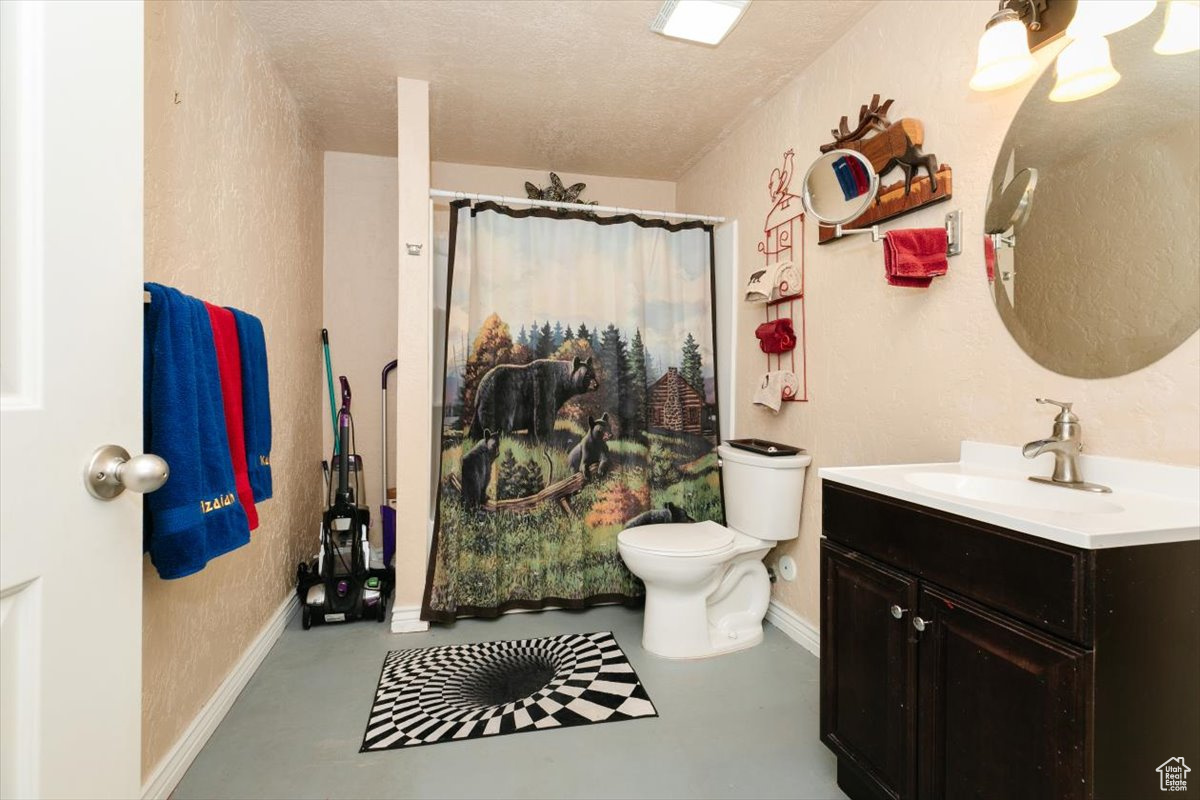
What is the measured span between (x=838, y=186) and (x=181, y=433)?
207 cm

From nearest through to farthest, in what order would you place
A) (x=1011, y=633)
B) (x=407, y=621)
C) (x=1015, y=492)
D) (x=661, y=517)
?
(x=1011, y=633) → (x=1015, y=492) → (x=407, y=621) → (x=661, y=517)

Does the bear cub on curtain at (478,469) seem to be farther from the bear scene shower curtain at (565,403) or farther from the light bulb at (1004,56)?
the light bulb at (1004,56)

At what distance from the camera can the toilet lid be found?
2104 mm

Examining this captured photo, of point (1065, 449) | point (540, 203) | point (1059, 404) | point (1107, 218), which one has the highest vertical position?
point (540, 203)

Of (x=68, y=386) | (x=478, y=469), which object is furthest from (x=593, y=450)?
(x=68, y=386)

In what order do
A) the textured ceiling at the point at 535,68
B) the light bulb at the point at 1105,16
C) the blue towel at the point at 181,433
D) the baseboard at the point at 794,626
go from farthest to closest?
the baseboard at the point at 794,626, the textured ceiling at the point at 535,68, the light bulb at the point at 1105,16, the blue towel at the point at 181,433

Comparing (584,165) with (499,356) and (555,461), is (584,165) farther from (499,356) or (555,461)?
(555,461)

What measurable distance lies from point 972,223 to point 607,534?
1855mm

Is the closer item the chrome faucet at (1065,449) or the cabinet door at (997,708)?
the cabinet door at (997,708)

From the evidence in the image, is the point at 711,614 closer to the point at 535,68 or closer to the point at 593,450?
the point at 593,450

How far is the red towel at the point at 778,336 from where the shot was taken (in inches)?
91.4

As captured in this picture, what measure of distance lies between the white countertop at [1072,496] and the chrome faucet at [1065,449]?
26 millimetres

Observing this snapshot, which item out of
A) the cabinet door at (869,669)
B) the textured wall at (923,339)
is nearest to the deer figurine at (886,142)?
the textured wall at (923,339)

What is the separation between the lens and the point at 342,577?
2449 millimetres
